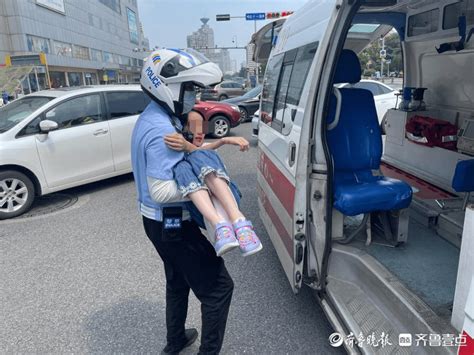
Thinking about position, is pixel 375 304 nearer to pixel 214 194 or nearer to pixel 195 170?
pixel 214 194

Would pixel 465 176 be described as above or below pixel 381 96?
below

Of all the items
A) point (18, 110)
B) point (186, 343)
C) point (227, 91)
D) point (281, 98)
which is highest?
point (281, 98)

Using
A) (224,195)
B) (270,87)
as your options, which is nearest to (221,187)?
(224,195)

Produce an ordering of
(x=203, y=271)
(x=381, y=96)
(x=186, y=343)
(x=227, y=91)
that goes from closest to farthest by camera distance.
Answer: (x=203, y=271) < (x=186, y=343) < (x=381, y=96) < (x=227, y=91)

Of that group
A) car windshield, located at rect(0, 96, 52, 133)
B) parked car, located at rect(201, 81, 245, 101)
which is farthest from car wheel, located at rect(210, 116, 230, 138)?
parked car, located at rect(201, 81, 245, 101)

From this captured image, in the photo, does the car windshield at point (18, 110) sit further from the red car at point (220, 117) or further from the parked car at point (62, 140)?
the red car at point (220, 117)

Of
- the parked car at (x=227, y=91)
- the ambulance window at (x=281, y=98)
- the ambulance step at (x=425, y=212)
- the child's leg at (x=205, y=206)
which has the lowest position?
the ambulance step at (x=425, y=212)

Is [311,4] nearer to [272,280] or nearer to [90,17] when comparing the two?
[272,280]

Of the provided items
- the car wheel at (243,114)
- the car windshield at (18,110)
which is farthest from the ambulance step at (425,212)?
the car wheel at (243,114)

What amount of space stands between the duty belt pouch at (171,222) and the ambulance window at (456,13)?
3.37 m

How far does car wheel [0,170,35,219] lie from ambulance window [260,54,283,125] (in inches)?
138

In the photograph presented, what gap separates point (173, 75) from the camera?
6.00 feet

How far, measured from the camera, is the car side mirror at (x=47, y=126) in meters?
5.12

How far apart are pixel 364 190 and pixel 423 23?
2.61 m
